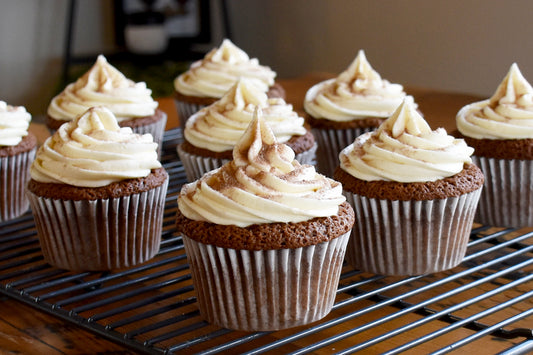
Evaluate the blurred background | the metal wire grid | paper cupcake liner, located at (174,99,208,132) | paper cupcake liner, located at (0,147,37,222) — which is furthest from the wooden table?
the blurred background

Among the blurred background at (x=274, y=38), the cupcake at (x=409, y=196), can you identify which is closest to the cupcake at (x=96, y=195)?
the cupcake at (x=409, y=196)

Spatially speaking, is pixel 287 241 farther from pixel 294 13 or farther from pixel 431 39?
pixel 294 13

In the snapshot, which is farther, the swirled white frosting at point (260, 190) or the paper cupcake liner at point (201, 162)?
the paper cupcake liner at point (201, 162)

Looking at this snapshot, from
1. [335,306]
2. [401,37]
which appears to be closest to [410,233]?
[335,306]

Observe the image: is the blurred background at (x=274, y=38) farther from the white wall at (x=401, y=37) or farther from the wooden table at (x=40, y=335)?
the wooden table at (x=40, y=335)

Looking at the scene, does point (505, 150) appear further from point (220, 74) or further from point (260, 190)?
point (220, 74)

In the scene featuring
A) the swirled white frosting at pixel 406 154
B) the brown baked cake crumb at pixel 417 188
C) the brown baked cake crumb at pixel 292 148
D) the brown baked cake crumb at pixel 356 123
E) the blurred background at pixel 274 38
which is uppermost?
the swirled white frosting at pixel 406 154

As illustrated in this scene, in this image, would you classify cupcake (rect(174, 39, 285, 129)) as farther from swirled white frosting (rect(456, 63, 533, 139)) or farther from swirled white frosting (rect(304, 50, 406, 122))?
swirled white frosting (rect(456, 63, 533, 139))
